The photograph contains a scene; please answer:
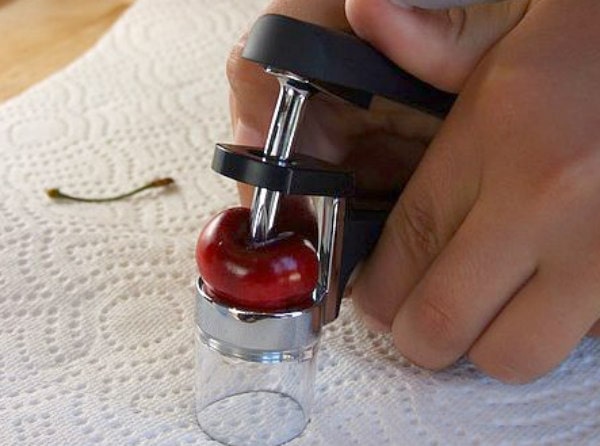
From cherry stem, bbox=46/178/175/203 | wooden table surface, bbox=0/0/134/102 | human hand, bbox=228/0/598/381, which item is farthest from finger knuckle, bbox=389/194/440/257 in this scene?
wooden table surface, bbox=0/0/134/102

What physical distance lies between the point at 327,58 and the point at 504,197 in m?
0.08

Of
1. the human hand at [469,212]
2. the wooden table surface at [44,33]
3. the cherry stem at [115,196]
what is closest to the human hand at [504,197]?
the human hand at [469,212]

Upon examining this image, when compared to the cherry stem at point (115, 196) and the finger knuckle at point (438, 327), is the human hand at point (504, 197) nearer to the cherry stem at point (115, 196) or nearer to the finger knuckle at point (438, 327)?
the finger knuckle at point (438, 327)

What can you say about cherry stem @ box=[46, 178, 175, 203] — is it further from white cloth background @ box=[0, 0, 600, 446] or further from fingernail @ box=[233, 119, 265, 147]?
fingernail @ box=[233, 119, 265, 147]

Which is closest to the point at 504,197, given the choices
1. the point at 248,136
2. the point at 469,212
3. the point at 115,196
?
the point at 469,212

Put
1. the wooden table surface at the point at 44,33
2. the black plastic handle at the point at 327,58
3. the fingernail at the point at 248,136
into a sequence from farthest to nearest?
the wooden table surface at the point at 44,33 → the fingernail at the point at 248,136 → the black plastic handle at the point at 327,58

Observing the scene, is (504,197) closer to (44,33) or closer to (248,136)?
(248,136)

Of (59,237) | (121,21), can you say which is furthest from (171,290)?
(121,21)

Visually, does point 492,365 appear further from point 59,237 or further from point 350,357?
point 59,237

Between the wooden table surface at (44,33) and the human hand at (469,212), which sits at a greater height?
the human hand at (469,212)

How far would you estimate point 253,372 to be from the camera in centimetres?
40

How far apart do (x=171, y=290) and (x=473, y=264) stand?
0.14 m

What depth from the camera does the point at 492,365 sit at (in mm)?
418

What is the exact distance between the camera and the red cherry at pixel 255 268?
14.1 inches
